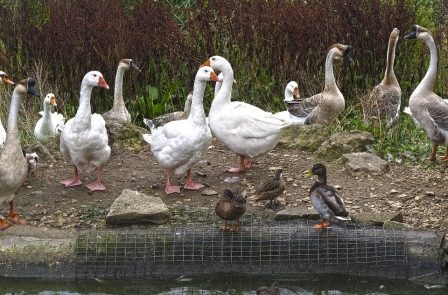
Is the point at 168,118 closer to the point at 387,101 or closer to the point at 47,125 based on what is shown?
the point at 47,125

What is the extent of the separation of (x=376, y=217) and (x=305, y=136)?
2.36 meters

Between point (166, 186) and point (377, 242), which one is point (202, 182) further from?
point (377, 242)

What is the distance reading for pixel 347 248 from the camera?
7.63 metres

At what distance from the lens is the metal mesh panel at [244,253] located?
7.60m

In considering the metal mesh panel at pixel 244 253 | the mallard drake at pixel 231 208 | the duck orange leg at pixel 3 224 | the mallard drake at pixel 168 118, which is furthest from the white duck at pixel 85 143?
the mallard drake at pixel 231 208

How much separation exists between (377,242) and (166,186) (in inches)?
95.8

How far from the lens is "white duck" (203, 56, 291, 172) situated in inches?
366

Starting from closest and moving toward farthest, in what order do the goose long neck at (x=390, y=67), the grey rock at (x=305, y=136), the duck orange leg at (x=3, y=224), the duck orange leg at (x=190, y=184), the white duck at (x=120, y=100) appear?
the duck orange leg at (x=3, y=224) → the duck orange leg at (x=190, y=184) → the grey rock at (x=305, y=136) → the white duck at (x=120, y=100) → the goose long neck at (x=390, y=67)

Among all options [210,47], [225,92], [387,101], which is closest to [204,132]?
[225,92]

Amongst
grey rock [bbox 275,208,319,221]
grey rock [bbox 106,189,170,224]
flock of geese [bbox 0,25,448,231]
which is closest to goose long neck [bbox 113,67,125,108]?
flock of geese [bbox 0,25,448,231]

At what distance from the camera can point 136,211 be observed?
805 centimetres

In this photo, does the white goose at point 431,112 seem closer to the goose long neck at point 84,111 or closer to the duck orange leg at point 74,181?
the goose long neck at point 84,111

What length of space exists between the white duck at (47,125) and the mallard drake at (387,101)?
3515 millimetres

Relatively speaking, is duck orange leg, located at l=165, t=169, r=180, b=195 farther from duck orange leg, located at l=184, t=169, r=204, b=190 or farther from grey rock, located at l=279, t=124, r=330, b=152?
grey rock, located at l=279, t=124, r=330, b=152
